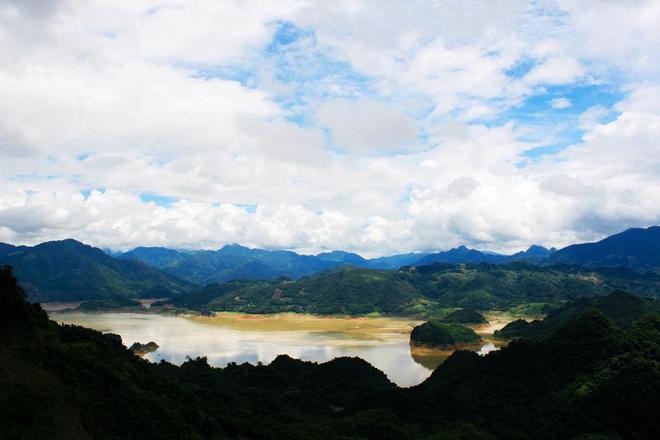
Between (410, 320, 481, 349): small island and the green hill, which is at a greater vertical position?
the green hill

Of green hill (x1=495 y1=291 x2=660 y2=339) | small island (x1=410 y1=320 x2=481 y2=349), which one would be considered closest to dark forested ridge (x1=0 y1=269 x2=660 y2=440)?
green hill (x1=495 y1=291 x2=660 y2=339)

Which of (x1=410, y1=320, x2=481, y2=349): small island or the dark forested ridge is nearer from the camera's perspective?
the dark forested ridge

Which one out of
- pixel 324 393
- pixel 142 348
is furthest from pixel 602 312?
pixel 142 348

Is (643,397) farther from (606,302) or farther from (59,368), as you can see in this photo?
(606,302)

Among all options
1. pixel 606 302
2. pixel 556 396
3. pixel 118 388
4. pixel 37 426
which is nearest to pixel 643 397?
pixel 556 396

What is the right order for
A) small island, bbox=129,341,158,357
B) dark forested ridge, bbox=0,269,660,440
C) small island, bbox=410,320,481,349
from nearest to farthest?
dark forested ridge, bbox=0,269,660,440 < small island, bbox=129,341,158,357 < small island, bbox=410,320,481,349

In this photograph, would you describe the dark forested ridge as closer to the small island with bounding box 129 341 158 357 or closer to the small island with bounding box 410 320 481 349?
the small island with bounding box 129 341 158 357

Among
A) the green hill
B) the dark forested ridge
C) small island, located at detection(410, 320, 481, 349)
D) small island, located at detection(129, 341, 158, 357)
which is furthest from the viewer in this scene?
small island, located at detection(410, 320, 481, 349)
